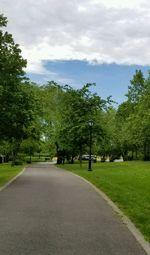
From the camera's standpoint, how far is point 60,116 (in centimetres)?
6788

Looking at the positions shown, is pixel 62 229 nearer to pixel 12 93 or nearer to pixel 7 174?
pixel 12 93

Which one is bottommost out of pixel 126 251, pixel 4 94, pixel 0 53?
pixel 126 251

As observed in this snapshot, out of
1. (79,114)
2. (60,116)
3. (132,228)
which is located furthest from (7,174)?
(60,116)

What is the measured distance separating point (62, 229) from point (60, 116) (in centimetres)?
5745

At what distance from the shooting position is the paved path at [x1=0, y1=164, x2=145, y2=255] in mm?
8594

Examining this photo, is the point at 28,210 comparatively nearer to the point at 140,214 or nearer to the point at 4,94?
the point at 140,214

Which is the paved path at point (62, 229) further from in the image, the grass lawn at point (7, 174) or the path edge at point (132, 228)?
the grass lawn at point (7, 174)

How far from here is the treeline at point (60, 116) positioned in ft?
93.3

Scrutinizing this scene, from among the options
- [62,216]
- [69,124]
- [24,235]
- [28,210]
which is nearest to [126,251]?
[24,235]

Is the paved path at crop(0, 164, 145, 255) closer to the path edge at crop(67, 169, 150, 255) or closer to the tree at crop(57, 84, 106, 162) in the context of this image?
the path edge at crop(67, 169, 150, 255)

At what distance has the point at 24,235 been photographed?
32.2 feet

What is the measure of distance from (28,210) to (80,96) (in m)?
40.4

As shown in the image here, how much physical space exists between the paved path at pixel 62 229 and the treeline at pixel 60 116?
1248cm

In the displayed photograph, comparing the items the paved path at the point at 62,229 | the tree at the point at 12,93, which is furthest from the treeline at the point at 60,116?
the paved path at the point at 62,229
